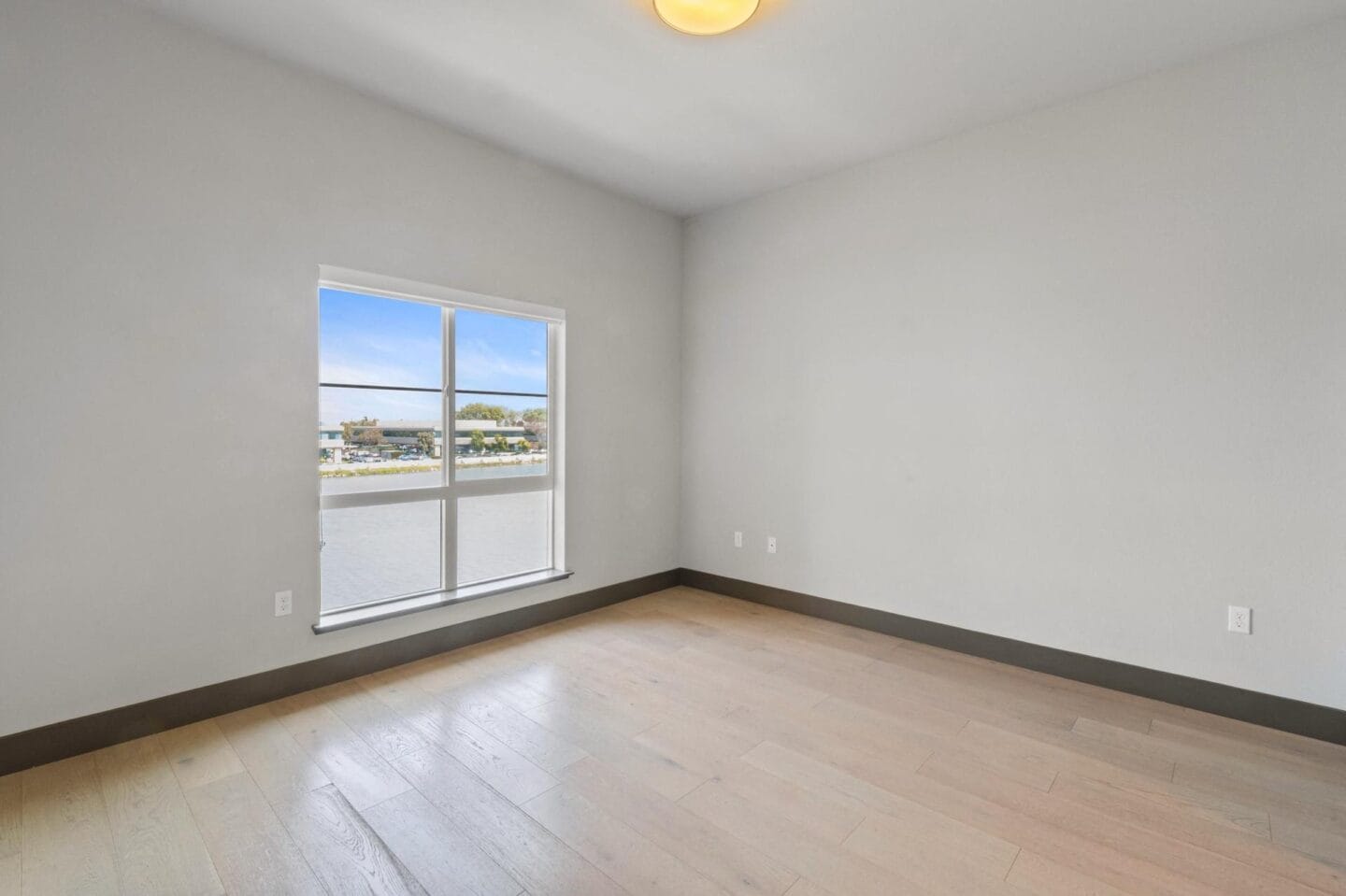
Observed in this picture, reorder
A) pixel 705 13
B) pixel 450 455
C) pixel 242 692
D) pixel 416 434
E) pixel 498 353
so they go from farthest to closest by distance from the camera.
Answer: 1. pixel 498 353
2. pixel 450 455
3. pixel 416 434
4. pixel 242 692
5. pixel 705 13

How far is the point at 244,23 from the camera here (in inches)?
97.7

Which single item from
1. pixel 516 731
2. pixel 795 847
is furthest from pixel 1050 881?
pixel 516 731

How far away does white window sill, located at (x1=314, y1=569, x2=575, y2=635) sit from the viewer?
297 cm

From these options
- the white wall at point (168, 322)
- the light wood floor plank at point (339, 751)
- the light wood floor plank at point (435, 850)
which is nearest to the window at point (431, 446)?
the white wall at point (168, 322)

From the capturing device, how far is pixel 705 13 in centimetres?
223

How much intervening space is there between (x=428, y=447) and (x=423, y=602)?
858 mm

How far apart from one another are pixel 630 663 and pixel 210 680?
189 centimetres

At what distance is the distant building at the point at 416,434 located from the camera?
9.93ft

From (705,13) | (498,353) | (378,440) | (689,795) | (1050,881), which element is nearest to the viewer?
(1050,881)

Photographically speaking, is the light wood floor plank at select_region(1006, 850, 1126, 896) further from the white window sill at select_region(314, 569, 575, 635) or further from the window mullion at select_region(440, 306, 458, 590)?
the window mullion at select_region(440, 306, 458, 590)

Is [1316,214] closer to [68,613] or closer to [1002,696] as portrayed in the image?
[1002,696]

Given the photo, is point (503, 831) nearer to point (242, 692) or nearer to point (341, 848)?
point (341, 848)

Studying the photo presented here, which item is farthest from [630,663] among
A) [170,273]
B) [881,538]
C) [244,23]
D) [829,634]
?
[244,23]

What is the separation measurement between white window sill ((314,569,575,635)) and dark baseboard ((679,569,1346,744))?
1.60 m
